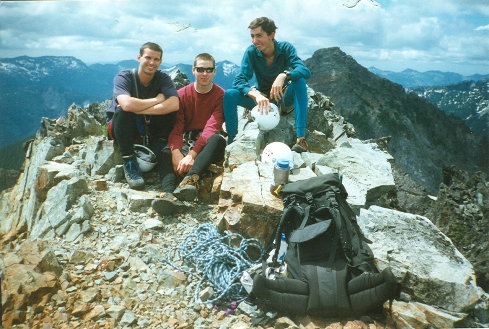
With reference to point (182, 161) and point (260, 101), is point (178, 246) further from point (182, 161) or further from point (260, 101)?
point (260, 101)

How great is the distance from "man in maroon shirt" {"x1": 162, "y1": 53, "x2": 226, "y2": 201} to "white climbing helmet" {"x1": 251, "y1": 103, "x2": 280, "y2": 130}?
85cm

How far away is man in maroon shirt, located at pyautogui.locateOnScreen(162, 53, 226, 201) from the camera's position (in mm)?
6648

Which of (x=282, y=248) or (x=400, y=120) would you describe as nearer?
(x=282, y=248)

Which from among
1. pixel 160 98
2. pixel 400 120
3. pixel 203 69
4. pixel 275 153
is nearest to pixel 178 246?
pixel 275 153

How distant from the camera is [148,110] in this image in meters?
6.82

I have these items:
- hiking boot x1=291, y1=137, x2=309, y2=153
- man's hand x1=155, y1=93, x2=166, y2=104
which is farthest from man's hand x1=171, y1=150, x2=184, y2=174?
hiking boot x1=291, y1=137, x2=309, y2=153

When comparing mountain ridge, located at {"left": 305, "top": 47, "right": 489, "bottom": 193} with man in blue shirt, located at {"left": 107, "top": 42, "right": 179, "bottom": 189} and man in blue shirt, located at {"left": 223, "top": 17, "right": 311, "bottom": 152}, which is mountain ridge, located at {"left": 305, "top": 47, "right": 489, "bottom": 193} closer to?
man in blue shirt, located at {"left": 223, "top": 17, "right": 311, "bottom": 152}

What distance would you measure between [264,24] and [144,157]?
4.21 metres

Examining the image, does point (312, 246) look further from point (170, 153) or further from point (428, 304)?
point (170, 153)

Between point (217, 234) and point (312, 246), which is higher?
point (312, 246)

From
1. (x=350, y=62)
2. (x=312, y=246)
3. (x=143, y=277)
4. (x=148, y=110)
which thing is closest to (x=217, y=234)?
(x=143, y=277)

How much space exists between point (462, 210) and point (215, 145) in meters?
10.1

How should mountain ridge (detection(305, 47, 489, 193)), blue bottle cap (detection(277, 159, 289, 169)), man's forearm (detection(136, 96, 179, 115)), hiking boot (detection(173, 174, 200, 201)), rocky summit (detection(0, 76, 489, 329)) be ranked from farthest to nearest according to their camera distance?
mountain ridge (detection(305, 47, 489, 193))
man's forearm (detection(136, 96, 179, 115))
hiking boot (detection(173, 174, 200, 201))
blue bottle cap (detection(277, 159, 289, 169))
rocky summit (detection(0, 76, 489, 329))

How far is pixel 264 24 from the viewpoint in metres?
7.24
